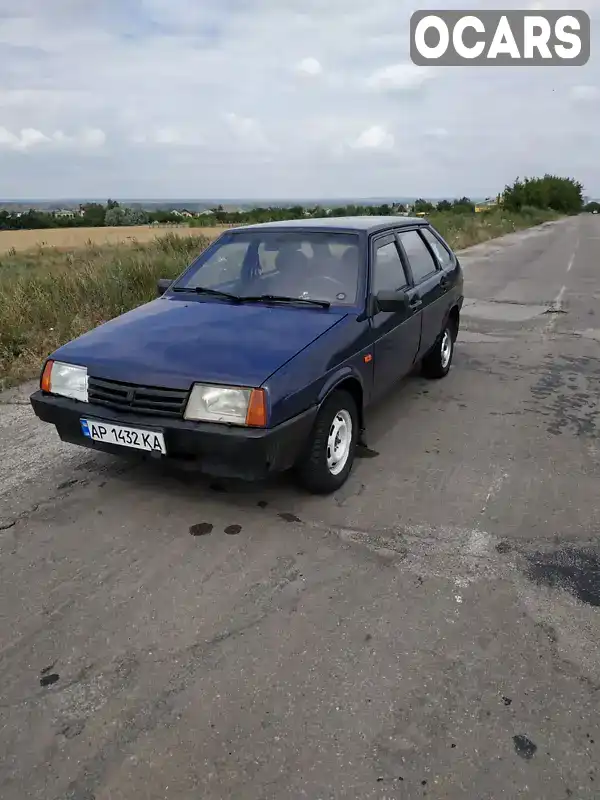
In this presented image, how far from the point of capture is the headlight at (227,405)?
304 centimetres

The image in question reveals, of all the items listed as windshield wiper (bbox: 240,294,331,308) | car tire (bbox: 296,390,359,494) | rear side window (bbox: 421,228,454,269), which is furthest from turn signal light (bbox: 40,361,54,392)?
rear side window (bbox: 421,228,454,269)

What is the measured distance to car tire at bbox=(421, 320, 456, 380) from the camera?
5.85 m

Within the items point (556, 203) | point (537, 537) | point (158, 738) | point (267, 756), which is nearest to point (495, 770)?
point (267, 756)

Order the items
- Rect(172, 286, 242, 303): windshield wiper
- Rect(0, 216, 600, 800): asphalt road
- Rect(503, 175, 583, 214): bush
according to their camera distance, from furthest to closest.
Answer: Rect(503, 175, 583, 214): bush
Rect(172, 286, 242, 303): windshield wiper
Rect(0, 216, 600, 800): asphalt road

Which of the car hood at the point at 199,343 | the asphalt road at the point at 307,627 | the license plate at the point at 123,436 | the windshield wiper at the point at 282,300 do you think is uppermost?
the windshield wiper at the point at 282,300

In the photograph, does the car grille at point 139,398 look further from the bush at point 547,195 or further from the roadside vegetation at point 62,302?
the bush at point 547,195

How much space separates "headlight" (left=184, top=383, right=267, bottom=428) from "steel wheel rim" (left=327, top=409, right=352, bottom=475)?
669 mm

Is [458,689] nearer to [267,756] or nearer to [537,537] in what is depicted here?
[267,756]

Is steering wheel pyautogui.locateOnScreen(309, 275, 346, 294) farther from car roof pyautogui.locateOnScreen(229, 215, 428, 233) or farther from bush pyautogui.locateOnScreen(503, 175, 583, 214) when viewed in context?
bush pyautogui.locateOnScreen(503, 175, 583, 214)

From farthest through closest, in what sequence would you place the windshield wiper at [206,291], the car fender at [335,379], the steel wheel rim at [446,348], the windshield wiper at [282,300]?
the steel wheel rim at [446,348]
the windshield wiper at [206,291]
the windshield wiper at [282,300]
the car fender at [335,379]

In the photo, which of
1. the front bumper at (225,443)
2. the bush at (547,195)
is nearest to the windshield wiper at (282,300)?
the front bumper at (225,443)

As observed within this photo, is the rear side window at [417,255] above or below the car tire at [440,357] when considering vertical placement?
above

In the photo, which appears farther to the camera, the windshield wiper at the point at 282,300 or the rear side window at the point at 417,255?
the rear side window at the point at 417,255

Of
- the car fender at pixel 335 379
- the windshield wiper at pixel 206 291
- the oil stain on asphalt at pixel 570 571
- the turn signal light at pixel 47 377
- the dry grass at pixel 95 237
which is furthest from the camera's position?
the dry grass at pixel 95 237
